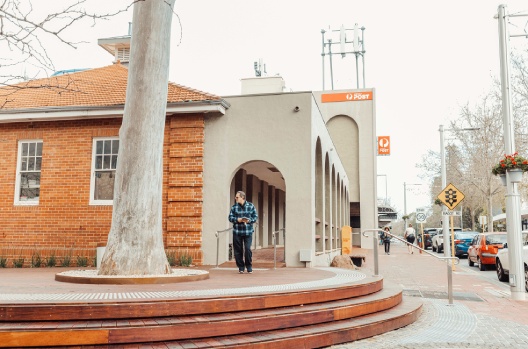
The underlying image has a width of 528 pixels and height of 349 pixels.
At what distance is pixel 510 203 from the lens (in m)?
A: 11.6

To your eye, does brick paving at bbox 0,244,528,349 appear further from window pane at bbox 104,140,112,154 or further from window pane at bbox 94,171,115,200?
window pane at bbox 104,140,112,154

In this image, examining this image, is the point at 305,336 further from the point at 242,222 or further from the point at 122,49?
the point at 122,49

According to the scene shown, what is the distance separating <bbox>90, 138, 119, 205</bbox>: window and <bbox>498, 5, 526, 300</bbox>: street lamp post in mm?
10029

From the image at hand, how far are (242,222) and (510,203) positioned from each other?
6.60 metres

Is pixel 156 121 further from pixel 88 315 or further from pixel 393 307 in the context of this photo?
pixel 393 307

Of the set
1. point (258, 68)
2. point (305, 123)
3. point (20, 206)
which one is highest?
point (258, 68)

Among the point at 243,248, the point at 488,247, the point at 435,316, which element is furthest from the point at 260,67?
the point at 435,316

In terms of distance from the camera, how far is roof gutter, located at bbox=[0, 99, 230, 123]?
12.6m

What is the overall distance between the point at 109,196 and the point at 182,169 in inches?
86.8

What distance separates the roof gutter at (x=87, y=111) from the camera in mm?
12641

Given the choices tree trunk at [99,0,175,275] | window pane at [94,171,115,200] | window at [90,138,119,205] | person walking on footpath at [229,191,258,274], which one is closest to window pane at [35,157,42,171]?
window at [90,138,119,205]

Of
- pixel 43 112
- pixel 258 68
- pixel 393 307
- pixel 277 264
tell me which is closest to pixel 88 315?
pixel 393 307

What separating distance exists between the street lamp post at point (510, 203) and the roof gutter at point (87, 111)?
Answer: 6.98 meters

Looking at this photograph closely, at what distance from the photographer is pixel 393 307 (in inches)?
319
